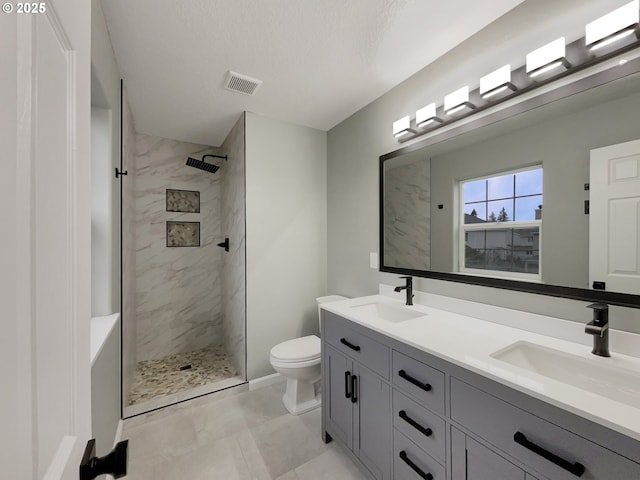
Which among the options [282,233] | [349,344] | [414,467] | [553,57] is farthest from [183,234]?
[553,57]

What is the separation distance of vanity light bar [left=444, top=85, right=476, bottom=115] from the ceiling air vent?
4.17 ft

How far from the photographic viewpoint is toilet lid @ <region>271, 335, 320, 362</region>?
6.43ft

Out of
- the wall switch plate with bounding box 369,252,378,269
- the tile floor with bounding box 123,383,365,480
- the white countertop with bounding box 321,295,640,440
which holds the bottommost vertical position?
the tile floor with bounding box 123,383,365,480

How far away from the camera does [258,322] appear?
2.39m

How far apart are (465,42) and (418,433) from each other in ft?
6.60

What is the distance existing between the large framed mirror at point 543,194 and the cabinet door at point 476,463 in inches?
28.7

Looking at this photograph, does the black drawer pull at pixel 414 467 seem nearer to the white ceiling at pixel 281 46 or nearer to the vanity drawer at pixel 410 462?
the vanity drawer at pixel 410 462

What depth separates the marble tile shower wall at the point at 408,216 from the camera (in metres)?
1.78

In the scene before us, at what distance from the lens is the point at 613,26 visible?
39.9 inches

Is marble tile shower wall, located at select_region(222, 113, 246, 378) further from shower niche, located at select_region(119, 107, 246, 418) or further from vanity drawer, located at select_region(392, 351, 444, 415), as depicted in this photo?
vanity drawer, located at select_region(392, 351, 444, 415)

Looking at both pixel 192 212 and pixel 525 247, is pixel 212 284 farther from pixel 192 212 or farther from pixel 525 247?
pixel 525 247

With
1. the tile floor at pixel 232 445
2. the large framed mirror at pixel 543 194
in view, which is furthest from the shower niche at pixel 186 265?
the large framed mirror at pixel 543 194

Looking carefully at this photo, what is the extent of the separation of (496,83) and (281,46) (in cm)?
119

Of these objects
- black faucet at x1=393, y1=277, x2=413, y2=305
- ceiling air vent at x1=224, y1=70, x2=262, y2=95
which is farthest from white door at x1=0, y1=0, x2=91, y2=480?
black faucet at x1=393, y1=277, x2=413, y2=305
